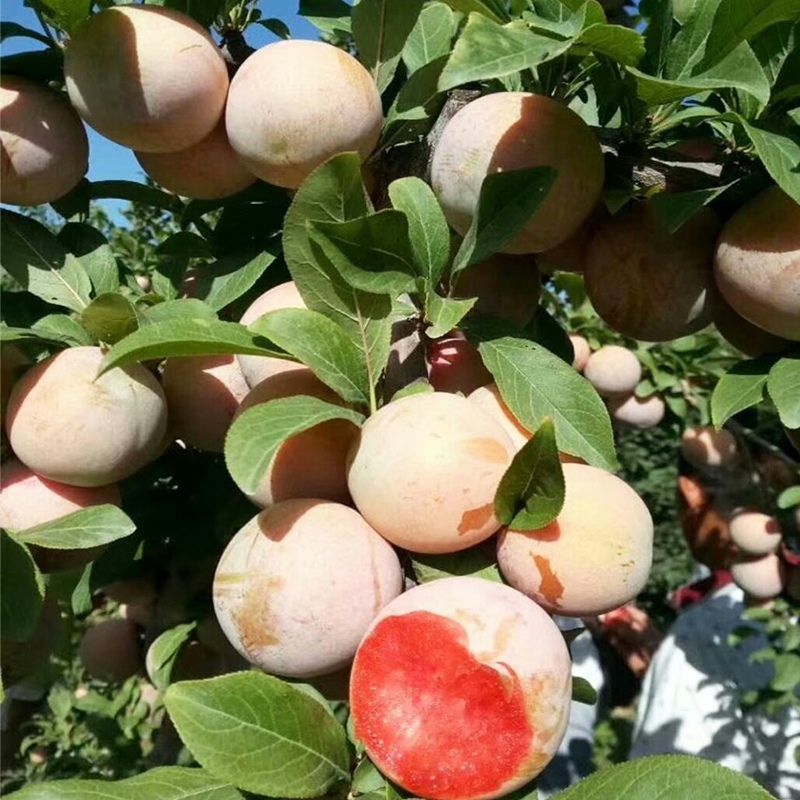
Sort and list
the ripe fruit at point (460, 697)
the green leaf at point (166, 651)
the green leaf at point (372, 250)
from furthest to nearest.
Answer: the green leaf at point (166, 651) → the green leaf at point (372, 250) → the ripe fruit at point (460, 697)

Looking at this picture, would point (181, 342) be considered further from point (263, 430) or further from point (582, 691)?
point (582, 691)

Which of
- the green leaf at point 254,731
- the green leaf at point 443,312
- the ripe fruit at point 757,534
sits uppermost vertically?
the green leaf at point 443,312

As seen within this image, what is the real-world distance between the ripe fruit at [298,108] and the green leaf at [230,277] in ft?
0.37

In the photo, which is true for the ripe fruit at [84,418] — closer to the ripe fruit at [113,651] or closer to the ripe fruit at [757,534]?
the ripe fruit at [113,651]

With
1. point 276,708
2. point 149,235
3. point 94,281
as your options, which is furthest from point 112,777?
point 149,235

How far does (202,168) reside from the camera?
3.10 feet

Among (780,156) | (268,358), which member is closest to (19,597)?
(268,358)

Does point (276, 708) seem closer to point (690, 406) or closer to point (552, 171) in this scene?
point (552, 171)

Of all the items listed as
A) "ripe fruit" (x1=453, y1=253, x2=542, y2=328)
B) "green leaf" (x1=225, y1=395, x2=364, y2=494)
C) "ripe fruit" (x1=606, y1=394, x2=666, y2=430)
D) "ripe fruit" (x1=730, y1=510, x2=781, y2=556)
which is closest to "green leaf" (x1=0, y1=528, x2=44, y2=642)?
"green leaf" (x1=225, y1=395, x2=364, y2=494)

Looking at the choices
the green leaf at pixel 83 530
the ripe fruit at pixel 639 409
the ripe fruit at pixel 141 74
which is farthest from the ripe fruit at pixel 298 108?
the ripe fruit at pixel 639 409

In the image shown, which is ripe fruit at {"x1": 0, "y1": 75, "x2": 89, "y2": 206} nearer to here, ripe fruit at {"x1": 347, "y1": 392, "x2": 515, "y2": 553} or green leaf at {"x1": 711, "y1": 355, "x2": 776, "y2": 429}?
ripe fruit at {"x1": 347, "y1": 392, "x2": 515, "y2": 553}

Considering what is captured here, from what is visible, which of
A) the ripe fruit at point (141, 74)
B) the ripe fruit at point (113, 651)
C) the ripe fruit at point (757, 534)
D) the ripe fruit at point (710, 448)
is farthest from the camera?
the ripe fruit at point (710, 448)

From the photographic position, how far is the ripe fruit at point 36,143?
875 mm

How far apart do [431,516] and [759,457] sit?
2.50 metres
